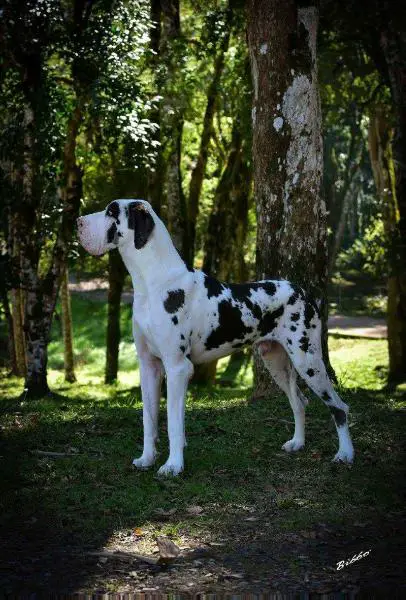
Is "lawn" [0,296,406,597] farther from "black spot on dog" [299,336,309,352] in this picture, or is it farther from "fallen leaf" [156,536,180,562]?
"black spot on dog" [299,336,309,352]

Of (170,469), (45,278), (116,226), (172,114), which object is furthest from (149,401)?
(172,114)

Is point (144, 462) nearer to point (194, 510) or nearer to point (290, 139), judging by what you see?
point (194, 510)

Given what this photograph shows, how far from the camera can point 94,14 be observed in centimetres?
1481

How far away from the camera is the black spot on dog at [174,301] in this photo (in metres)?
7.67

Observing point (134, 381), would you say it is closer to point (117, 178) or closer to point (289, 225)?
point (117, 178)

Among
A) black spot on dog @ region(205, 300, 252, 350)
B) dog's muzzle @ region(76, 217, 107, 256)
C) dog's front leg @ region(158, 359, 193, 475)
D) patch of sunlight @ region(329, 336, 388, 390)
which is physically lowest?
patch of sunlight @ region(329, 336, 388, 390)

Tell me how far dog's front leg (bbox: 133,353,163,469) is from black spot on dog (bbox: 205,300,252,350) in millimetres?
545

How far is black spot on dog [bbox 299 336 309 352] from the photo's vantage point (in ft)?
26.9

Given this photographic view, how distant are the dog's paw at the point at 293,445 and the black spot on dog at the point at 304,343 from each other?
44.1 inches

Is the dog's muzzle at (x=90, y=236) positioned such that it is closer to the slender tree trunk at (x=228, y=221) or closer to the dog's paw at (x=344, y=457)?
the dog's paw at (x=344, y=457)

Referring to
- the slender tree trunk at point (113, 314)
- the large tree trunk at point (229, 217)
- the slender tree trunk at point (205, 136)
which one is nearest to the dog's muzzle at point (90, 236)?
the slender tree trunk at point (205, 136)

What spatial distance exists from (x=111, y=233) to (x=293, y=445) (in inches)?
116

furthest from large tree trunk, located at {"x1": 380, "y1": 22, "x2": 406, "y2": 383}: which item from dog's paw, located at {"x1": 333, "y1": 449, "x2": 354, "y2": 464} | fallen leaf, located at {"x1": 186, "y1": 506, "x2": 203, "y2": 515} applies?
fallen leaf, located at {"x1": 186, "y1": 506, "x2": 203, "y2": 515}

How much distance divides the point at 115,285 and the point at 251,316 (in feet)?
44.6
